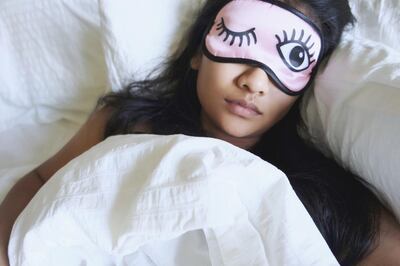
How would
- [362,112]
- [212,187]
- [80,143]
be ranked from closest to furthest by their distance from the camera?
[212,187]
[362,112]
[80,143]

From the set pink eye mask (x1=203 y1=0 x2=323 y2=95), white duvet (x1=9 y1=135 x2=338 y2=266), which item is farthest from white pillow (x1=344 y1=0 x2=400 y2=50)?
white duvet (x1=9 y1=135 x2=338 y2=266)

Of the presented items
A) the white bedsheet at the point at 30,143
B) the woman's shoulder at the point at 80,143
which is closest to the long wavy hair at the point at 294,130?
the woman's shoulder at the point at 80,143

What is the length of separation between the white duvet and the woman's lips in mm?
187

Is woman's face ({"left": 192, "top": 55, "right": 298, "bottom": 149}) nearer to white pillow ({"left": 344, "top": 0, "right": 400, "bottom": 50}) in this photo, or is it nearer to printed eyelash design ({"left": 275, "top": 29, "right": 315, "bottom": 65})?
printed eyelash design ({"left": 275, "top": 29, "right": 315, "bottom": 65})

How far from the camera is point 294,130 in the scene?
806 mm

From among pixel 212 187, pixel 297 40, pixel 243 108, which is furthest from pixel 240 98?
pixel 212 187

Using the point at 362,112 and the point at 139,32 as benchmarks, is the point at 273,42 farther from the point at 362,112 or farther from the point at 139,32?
the point at 139,32

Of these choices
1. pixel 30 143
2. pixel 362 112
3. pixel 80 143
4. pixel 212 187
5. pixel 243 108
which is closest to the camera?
pixel 212 187

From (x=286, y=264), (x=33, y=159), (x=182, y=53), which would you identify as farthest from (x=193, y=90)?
(x=286, y=264)

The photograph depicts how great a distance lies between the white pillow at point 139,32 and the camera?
867 mm

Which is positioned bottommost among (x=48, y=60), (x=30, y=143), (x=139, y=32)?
(x=30, y=143)

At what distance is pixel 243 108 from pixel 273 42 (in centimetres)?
11

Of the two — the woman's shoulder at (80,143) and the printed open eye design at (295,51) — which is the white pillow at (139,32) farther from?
the printed open eye design at (295,51)

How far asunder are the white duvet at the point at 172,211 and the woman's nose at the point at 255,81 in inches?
7.1
